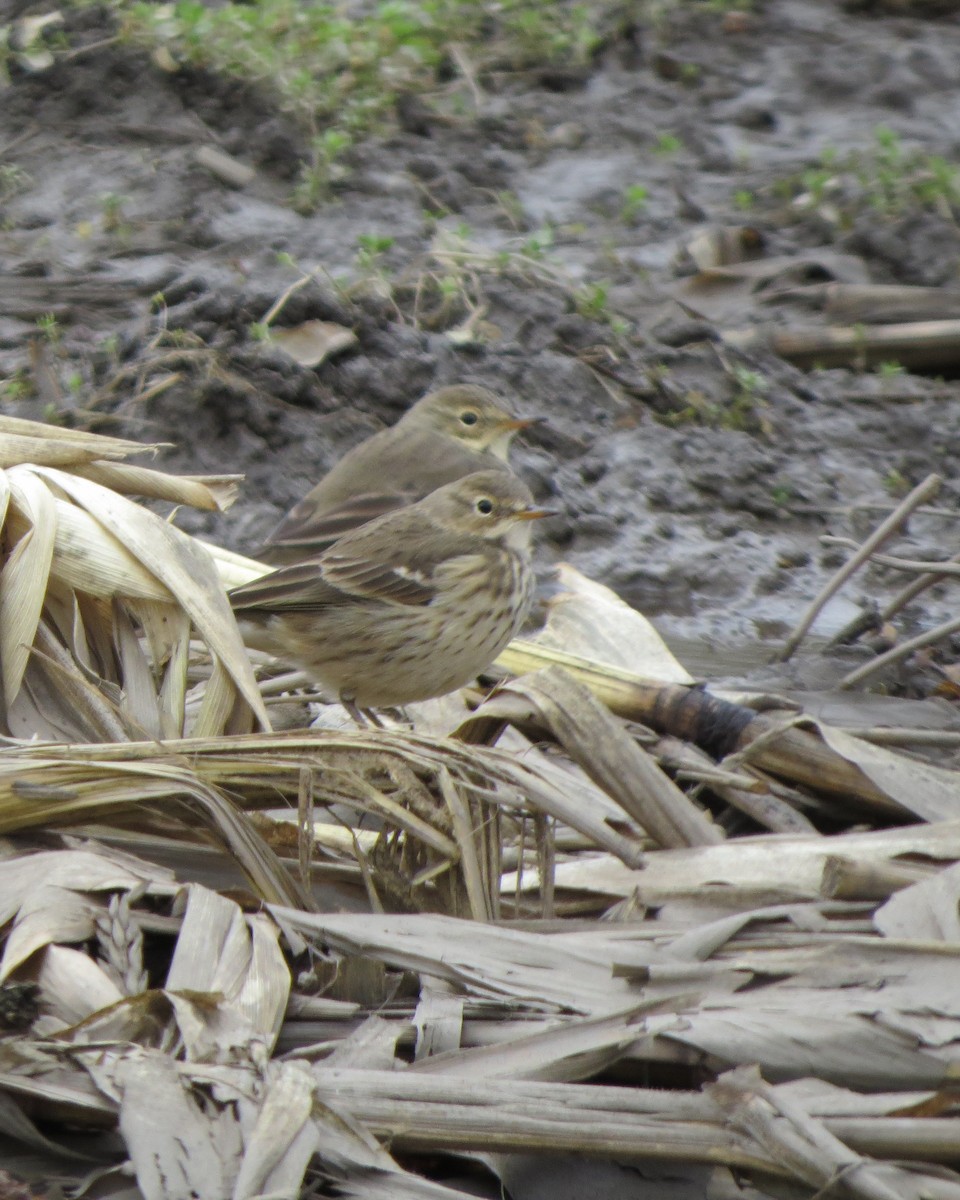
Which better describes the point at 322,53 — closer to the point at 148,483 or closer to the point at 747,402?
the point at 747,402

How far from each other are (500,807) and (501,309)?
552 centimetres

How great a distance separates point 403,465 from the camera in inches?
278

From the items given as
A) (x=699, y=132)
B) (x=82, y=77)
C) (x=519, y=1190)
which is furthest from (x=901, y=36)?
(x=519, y=1190)

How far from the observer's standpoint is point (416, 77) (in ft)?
34.8

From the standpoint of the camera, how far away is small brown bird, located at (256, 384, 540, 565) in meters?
6.54

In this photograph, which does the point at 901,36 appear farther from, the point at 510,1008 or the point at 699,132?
the point at 510,1008

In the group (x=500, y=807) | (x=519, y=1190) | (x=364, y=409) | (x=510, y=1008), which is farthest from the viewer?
(x=364, y=409)

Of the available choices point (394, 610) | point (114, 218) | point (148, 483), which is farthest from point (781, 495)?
point (148, 483)

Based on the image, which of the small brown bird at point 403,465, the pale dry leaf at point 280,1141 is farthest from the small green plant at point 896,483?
the pale dry leaf at point 280,1141

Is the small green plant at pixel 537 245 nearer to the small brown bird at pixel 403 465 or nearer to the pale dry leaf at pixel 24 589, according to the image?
the small brown bird at pixel 403 465

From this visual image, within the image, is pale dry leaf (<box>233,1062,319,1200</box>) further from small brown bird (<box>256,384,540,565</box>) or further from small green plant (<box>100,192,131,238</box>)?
small green plant (<box>100,192,131,238</box>)

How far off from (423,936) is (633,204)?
23.8ft

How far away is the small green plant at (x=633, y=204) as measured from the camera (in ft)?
32.2

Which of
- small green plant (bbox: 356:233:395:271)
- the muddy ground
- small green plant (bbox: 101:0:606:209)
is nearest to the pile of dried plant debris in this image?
the muddy ground
